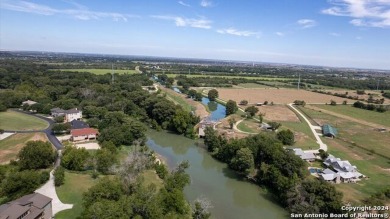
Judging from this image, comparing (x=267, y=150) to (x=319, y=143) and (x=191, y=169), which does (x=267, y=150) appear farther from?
(x=319, y=143)

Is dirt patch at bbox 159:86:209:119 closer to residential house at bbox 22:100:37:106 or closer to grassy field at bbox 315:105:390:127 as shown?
grassy field at bbox 315:105:390:127

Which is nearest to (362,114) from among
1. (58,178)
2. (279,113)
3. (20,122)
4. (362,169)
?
(279,113)

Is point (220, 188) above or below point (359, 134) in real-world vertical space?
below

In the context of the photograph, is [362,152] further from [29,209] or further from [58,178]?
[29,209]

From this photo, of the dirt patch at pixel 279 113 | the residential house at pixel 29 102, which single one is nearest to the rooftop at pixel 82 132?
the residential house at pixel 29 102

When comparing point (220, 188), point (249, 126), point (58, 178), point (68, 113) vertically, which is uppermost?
point (68, 113)

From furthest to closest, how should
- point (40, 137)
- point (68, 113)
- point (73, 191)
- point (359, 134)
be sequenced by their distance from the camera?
point (68, 113)
point (359, 134)
point (40, 137)
point (73, 191)

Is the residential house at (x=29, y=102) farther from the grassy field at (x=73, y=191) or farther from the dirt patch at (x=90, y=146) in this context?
the grassy field at (x=73, y=191)
